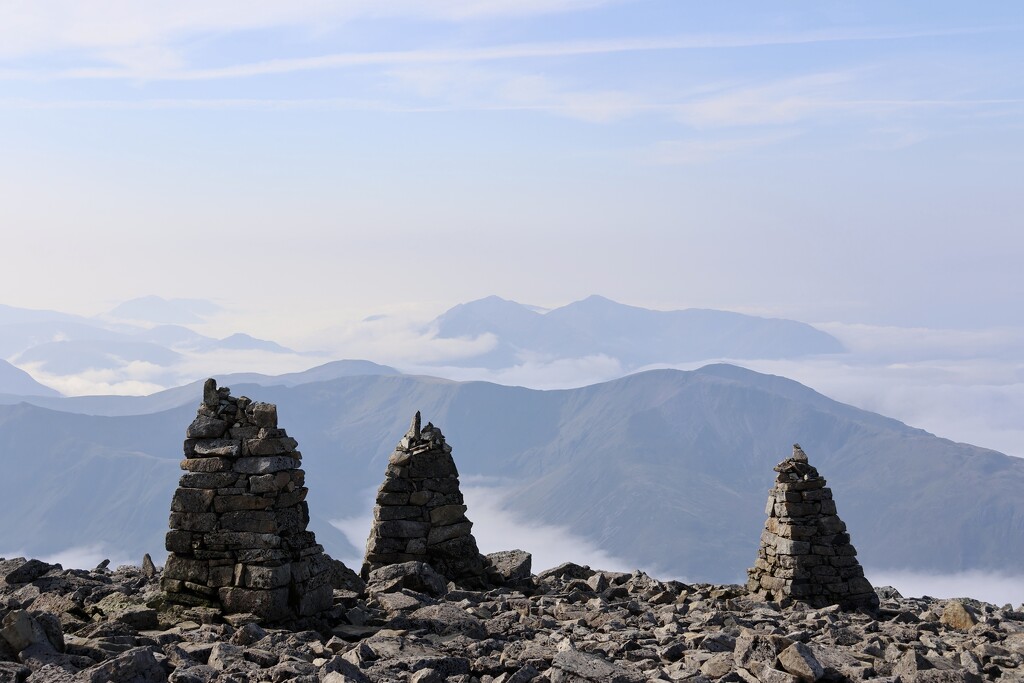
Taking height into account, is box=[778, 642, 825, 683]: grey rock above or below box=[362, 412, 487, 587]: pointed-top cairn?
below

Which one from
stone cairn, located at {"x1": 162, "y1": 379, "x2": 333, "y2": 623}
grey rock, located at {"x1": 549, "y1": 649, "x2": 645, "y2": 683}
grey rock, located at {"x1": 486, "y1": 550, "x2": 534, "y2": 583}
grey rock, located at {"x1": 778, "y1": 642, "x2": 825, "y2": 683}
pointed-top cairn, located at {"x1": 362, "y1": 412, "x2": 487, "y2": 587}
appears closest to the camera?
grey rock, located at {"x1": 549, "y1": 649, "x2": 645, "y2": 683}

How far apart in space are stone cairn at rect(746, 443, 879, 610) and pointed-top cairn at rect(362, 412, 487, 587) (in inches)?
312

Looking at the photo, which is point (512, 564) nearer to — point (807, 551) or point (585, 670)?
point (807, 551)

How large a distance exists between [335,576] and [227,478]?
13.6ft

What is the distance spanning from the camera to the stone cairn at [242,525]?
1795cm

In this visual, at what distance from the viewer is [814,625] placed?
69.6 ft

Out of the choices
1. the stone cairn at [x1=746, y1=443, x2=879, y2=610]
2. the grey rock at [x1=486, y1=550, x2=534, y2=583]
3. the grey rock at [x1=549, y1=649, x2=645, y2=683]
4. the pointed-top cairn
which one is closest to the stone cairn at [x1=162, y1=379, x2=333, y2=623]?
the pointed-top cairn

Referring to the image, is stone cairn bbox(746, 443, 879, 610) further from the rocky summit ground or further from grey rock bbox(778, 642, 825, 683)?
grey rock bbox(778, 642, 825, 683)

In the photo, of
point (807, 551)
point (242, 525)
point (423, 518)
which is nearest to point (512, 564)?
point (423, 518)

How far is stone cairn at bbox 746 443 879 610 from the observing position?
2678cm

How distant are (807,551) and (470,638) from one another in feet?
43.8

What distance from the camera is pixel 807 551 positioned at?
1059 inches

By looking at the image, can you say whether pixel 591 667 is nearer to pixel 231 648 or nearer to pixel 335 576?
pixel 231 648

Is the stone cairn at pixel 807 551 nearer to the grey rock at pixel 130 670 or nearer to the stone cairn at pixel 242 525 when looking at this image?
the stone cairn at pixel 242 525
